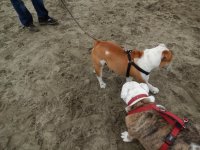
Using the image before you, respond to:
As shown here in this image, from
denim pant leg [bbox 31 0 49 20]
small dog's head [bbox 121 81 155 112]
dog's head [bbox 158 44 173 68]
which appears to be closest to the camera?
small dog's head [bbox 121 81 155 112]

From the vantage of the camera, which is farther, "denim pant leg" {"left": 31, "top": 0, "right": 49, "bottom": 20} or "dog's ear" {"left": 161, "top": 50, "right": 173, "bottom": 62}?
"denim pant leg" {"left": 31, "top": 0, "right": 49, "bottom": 20}

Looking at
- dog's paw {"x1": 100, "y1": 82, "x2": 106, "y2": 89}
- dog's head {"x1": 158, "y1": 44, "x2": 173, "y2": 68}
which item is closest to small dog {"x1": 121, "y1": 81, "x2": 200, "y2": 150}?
dog's head {"x1": 158, "y1": 44, "x2": 173, "y2": 68}

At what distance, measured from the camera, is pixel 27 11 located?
525 cm

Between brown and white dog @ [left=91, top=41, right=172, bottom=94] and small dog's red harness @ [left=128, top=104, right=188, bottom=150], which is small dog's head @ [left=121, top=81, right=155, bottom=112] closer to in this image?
small dog's red harness @ [left=128, top=104, right=188, bottom=150]

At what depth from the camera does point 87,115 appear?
12.2 ft

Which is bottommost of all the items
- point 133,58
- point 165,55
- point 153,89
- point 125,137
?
point 125,137

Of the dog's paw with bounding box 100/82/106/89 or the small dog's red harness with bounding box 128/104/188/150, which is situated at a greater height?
the small dog's red harness with bounding box 128/104/188/150

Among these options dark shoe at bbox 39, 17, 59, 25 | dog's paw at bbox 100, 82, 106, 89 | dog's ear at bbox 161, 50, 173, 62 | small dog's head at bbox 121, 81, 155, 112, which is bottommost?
dog's paw at bbox 100, 82, 106, 89

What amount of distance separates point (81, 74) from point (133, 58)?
3.89 ft

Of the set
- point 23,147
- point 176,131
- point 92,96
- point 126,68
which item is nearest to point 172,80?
point 126,68

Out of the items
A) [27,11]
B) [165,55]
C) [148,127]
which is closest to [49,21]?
[27,11]

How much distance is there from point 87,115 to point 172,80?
1.54 m

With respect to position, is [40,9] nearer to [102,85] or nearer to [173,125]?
[102,85]

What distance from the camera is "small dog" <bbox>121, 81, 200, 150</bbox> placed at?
252 cm
